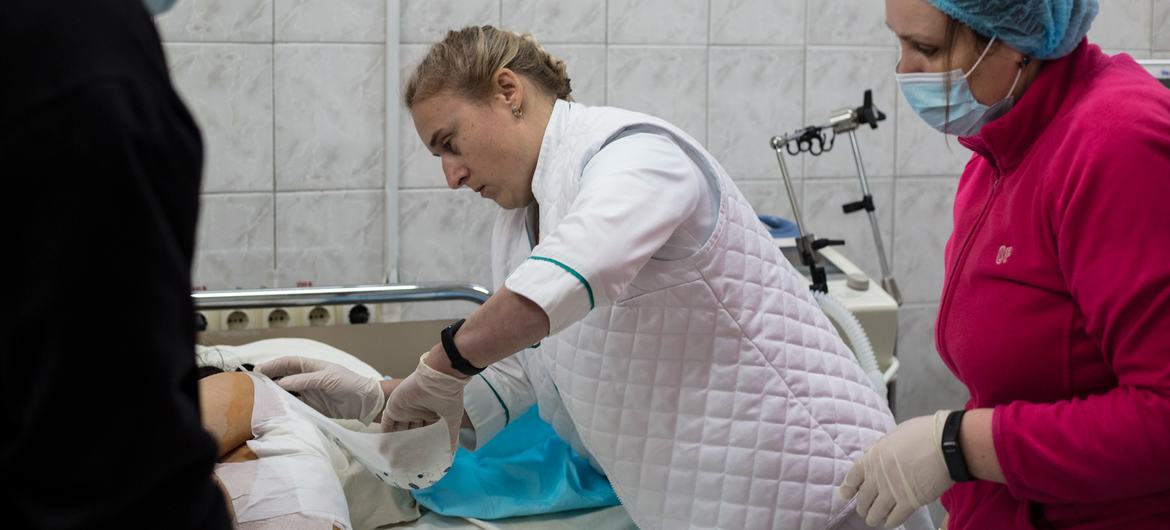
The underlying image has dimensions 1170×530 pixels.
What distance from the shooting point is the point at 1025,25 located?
1205 millimetres

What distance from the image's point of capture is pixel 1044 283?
1181mm

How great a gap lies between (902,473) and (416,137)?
80.3 inches

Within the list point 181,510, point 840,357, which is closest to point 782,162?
point 840,357

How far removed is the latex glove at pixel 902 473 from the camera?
1.26 meters

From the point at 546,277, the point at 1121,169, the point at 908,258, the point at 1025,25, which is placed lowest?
the point at 908,258

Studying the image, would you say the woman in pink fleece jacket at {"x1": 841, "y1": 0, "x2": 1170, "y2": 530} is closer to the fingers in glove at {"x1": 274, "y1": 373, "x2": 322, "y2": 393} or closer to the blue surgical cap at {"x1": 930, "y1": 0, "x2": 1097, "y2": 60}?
the blue surgical cap at {"x1": 930, "y1": 0, "x2": 1097, "y2": 60}

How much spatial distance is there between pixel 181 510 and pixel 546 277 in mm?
656

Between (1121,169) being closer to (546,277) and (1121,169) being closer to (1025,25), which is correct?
(1025,25)

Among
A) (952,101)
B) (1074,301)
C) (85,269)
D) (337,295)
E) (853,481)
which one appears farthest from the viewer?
(337,295)

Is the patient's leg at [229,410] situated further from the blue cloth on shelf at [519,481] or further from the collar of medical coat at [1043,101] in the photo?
the collar of medical coat at [1043,101]

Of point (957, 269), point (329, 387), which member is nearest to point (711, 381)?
point (957, 269)

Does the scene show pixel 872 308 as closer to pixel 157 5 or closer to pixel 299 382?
pixel 299 382

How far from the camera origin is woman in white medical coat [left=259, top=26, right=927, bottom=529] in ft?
4.59

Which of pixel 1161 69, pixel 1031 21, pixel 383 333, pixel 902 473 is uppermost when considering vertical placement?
pixel 1031 21
